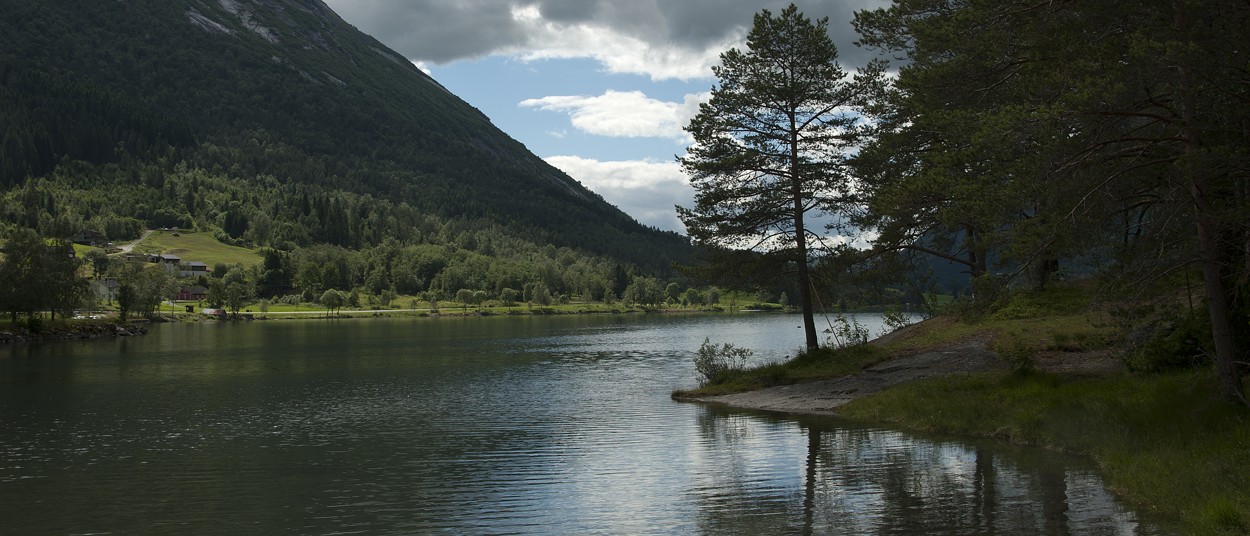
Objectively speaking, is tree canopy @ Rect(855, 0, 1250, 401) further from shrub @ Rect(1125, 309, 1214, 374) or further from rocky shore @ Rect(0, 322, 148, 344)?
rocky shore @ Rect(0, 322, 148, 344)

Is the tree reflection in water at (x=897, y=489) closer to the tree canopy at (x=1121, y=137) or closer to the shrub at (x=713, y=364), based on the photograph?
the tree canopy at (x=1121, y=137)

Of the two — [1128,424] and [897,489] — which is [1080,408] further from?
[897,489]

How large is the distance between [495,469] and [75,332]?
119130 millimetres

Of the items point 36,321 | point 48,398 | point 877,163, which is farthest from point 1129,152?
point 36,321

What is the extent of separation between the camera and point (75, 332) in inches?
4683

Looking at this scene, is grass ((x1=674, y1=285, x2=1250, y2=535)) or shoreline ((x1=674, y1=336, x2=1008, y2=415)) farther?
shoreline ((x1=674, y1=336, x2=1008, y2=415))

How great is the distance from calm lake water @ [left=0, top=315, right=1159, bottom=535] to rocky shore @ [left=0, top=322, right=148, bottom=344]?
69784 mm

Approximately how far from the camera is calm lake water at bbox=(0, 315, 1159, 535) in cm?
1759

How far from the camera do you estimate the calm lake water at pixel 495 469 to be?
17594mm

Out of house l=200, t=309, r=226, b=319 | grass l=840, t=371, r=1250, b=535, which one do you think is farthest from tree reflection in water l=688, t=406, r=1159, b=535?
house l=200, t=309, r=226, b=319

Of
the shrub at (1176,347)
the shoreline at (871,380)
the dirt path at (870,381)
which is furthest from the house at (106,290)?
the shrub at (1176,347)

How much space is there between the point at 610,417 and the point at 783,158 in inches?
593

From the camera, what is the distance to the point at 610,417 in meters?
35.9

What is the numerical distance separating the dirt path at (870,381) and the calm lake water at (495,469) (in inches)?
76.0
